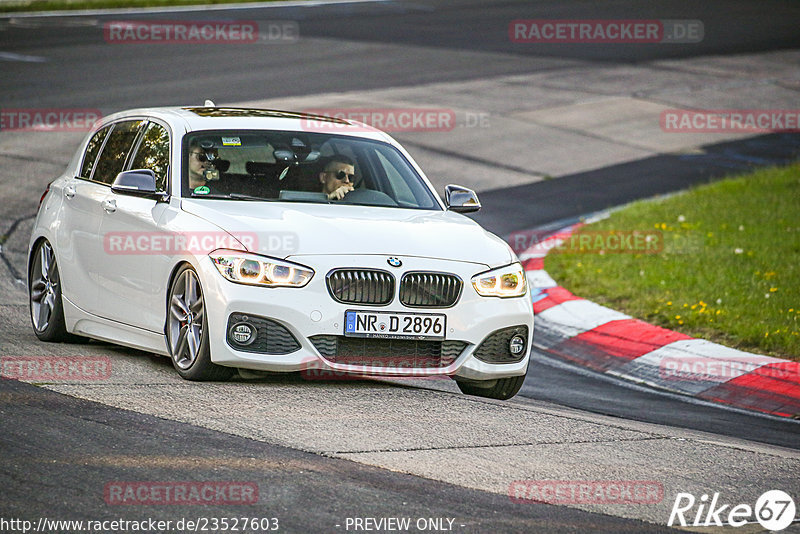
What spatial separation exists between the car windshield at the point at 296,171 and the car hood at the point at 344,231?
219mm

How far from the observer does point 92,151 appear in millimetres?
9242

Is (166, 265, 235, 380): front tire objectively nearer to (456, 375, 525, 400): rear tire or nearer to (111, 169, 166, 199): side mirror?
(111, 169, 166, 199): side mirror

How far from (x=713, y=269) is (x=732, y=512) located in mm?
7042

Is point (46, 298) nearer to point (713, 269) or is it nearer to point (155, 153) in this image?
point (155, 153)

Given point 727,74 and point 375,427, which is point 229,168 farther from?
point 727,74

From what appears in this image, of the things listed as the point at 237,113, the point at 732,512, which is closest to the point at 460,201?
the point at 237,113

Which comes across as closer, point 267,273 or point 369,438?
point 369,438

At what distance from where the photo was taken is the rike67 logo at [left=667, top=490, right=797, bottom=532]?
5.39m

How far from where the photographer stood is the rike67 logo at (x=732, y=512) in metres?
5.39

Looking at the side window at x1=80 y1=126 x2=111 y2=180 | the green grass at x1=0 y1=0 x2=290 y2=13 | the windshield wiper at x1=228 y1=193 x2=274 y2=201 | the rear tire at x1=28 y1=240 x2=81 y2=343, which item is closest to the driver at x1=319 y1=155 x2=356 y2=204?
the windshield wiper at x1=228 y1=193 x2=274 y2=201

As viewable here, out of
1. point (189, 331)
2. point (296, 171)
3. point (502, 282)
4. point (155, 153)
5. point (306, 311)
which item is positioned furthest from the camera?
point (155, 153)

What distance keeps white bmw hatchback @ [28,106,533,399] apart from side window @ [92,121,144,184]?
0.04 ft

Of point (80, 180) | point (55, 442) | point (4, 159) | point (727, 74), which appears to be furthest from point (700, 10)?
point (55, 442)

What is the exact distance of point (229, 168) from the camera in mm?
8188
